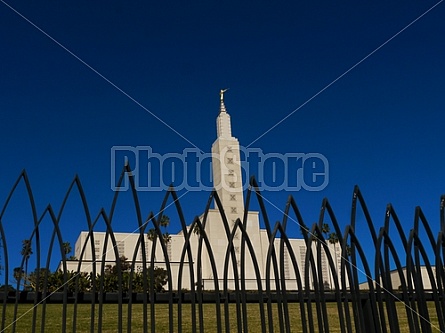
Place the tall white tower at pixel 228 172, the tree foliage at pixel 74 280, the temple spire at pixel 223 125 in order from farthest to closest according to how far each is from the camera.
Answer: the temple spire at pixel 223 125
the tall white tower at pixel 228 172
the tree foliage at pixel 74 280

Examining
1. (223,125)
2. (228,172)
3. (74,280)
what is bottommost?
(74,280)

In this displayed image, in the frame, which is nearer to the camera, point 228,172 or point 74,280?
point 74,280

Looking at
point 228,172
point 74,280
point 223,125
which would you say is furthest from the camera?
point 223,125

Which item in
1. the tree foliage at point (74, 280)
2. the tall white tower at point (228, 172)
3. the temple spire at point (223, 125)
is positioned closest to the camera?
the tree foliage at point (74, 280)

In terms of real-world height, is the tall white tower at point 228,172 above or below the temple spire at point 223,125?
below

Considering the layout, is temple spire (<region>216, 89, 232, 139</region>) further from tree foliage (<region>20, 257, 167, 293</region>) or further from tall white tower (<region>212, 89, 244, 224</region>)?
tree foliage (<region>20, 257, 167, 293</region>)

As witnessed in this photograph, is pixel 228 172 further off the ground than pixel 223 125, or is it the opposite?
pixel 223 125

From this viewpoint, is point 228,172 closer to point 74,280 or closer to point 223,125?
point 223,125

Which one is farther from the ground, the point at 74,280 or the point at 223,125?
the point at 223,125

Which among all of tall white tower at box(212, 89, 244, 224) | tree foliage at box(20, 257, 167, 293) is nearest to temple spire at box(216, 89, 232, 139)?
tall white tower at box(212, 89, 244, 224)

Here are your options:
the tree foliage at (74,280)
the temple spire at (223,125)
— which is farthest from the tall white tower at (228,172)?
the tree foliage at (74,280)

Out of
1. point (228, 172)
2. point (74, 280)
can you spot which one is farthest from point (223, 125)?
point (74, 280)

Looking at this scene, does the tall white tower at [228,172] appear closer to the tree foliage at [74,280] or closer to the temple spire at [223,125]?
the temple spire at [223,125]

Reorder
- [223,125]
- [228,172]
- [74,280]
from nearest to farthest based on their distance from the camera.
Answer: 1. [74,280]
2. [228,172]
3. [223,125]
